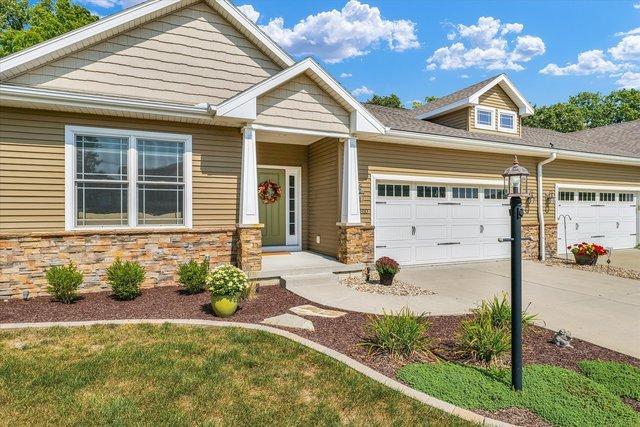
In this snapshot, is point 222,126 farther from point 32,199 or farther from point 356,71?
point 356,71

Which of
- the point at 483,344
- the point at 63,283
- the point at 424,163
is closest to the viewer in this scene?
the point at 483,344

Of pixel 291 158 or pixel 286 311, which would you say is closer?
pixel 286 311

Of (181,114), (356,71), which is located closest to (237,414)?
(181,114)

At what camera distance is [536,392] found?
325 centimetres

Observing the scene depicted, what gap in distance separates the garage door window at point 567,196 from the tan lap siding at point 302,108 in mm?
8417

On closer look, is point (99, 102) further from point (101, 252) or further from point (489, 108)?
point (489, 108)

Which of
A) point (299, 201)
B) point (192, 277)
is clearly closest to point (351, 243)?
point (299, 201)

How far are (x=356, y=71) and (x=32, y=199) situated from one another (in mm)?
16116

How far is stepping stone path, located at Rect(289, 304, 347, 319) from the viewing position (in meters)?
5.46

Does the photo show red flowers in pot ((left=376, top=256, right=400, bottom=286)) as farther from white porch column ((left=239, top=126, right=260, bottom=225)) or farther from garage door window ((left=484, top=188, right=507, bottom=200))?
garage door window ((left=484, top=188, right=507, bottom=200))

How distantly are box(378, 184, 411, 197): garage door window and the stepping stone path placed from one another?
14.2ft

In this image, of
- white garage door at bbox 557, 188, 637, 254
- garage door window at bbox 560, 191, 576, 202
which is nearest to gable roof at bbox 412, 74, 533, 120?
garage door window at bbox 560, 191, 576, 202

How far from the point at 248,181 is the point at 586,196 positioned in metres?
11.7

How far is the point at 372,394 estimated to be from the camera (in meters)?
3.23
